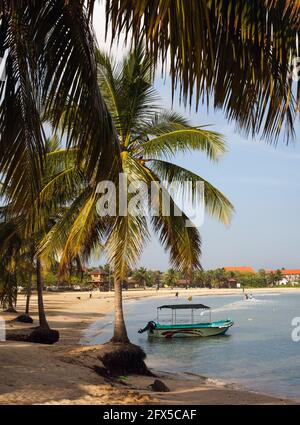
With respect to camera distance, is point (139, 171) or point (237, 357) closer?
point (139, 171)

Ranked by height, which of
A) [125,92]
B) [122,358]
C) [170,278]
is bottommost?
[170,278]

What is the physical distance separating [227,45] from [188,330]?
28574 mm

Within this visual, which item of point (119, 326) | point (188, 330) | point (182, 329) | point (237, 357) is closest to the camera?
point (119, 326)

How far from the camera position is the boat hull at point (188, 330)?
96.7ft

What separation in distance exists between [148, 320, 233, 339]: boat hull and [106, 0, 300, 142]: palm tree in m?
27.6

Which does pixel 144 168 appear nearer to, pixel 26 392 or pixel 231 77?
pixel 26 392

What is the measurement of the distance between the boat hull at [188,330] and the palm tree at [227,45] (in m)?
27.6

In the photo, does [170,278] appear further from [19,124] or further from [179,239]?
[19,124]

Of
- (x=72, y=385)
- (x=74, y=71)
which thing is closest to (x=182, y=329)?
(x=72, y=385)

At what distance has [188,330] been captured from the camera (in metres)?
29.9

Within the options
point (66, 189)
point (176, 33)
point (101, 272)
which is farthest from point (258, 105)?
point (101, 272)

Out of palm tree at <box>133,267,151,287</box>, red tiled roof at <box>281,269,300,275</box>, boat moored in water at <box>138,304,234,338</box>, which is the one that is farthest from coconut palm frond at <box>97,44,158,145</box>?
red tiled roof at <box>281,269,300,275</box>

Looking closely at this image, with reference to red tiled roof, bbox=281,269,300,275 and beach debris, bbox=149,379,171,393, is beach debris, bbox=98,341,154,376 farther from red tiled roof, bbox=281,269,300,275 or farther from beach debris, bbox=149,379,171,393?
red tiled roof, bbox=281,269,300,275
